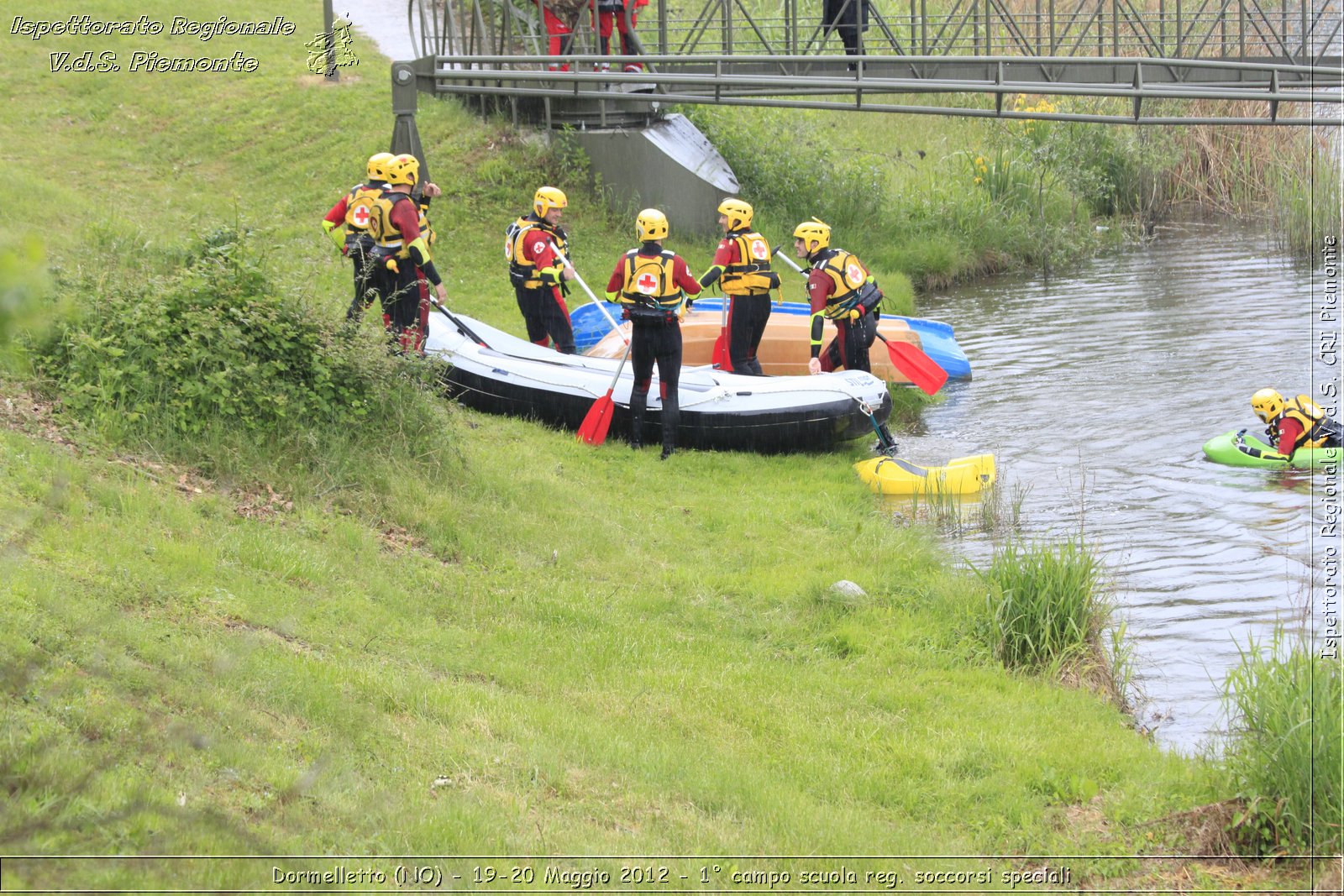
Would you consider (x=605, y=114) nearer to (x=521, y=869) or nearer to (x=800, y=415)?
(x=800, y=415)

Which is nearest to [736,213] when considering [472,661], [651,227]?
[651,227]

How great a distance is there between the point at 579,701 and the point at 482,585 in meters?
1.63

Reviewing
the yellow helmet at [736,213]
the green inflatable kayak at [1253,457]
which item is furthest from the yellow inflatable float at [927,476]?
the yellow helmet at [736,213]

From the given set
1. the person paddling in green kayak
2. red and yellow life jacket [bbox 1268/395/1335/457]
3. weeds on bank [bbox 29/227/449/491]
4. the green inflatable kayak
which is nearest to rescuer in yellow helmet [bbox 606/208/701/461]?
weeds on bank [bbox 29/227/449/491]

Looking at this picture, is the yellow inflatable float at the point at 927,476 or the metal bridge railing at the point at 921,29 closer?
the yellow inflatable float at the point at 927,476

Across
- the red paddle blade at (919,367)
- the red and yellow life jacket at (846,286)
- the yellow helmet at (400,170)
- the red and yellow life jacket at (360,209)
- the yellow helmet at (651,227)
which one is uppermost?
the yellow helmet at (400,170)

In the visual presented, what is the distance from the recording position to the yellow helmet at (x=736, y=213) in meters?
12.2

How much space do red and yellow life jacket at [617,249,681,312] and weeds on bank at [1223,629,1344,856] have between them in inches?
254

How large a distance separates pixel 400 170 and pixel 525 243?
162cm

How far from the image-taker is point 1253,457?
1115 cm

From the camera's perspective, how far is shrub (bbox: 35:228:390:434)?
8062 millimetres

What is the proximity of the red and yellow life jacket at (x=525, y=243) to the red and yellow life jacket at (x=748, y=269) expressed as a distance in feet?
5.44

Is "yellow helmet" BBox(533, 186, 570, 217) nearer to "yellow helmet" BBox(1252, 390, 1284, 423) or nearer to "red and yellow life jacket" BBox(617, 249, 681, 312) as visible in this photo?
"red and yellow life jacket" BBox(617, 249, 681, 312)

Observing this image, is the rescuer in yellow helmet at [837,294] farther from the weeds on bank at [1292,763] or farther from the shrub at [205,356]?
the weeds on bank at [1292,763]
